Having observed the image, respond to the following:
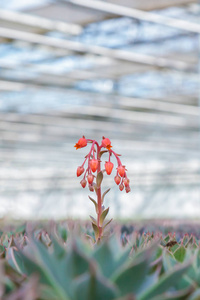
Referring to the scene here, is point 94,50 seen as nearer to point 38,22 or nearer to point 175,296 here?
point 38,22

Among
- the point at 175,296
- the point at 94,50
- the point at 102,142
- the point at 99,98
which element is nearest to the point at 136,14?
the point at 94,50

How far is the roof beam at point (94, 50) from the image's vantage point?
991cm

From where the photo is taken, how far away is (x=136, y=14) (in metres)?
9.01

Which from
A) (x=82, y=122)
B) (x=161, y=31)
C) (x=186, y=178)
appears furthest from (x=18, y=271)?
(x=186, y=178)

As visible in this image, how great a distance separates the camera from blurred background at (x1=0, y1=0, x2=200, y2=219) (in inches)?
384

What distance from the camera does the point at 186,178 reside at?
88.8ft

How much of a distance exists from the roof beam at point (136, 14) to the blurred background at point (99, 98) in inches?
0.8

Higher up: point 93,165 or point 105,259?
point 93,165

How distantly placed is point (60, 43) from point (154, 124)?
10437mm

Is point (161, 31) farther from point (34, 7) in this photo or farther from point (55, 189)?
point (55, 189)

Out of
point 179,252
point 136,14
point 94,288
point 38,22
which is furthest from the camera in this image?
point 38,22

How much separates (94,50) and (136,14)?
2.02 meters

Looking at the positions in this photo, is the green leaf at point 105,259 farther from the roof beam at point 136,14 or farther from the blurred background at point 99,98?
the roof beam at point 136,14

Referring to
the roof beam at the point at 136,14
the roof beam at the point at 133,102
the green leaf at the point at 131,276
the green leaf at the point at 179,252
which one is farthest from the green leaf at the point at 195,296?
the roof beam at the point at 133,102
